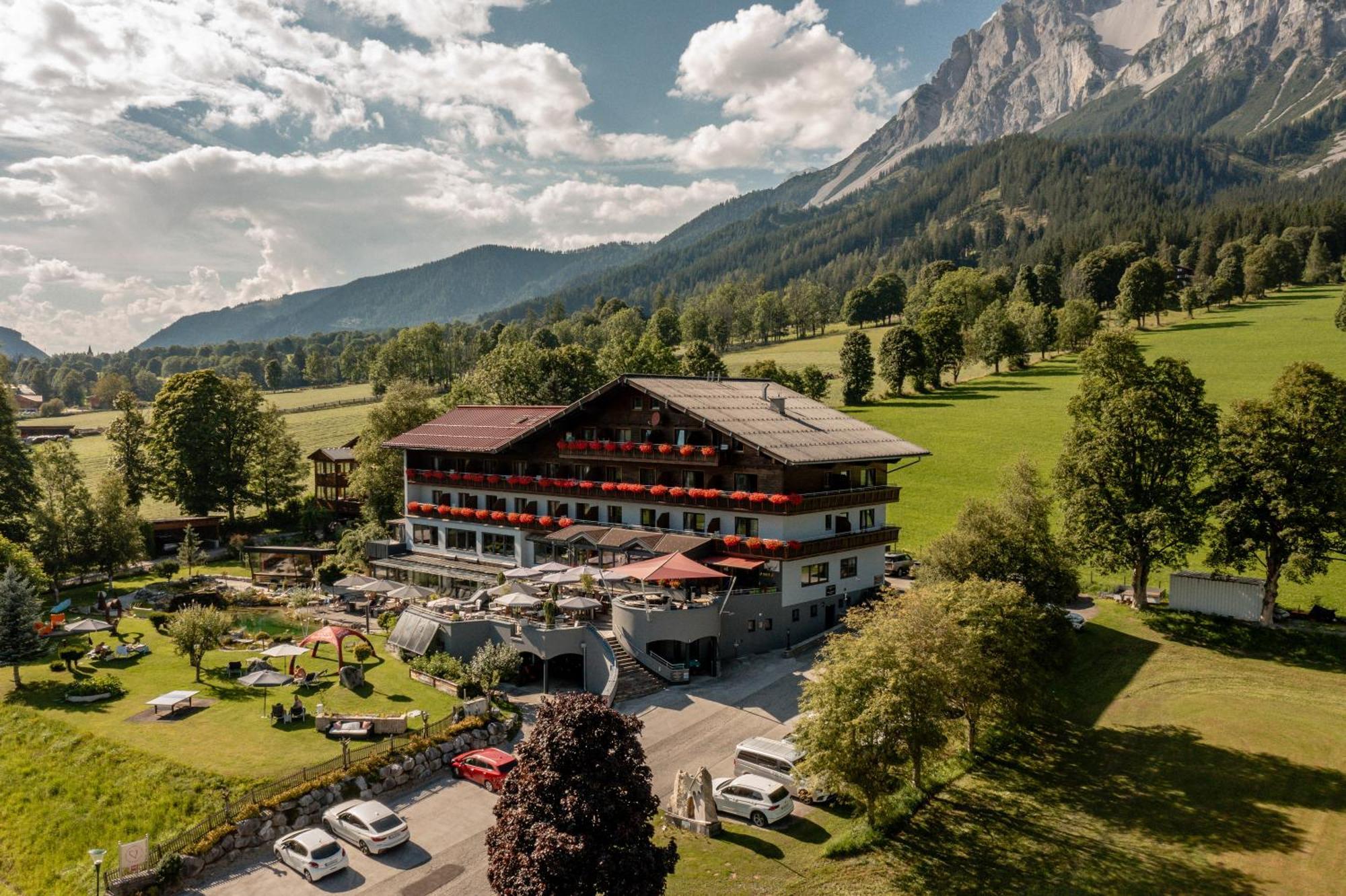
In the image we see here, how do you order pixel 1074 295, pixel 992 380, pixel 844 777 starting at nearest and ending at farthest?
pixel 844 777
pixel 992 380
pixel 1074 295

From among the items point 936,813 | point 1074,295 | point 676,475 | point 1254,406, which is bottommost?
point 936,813

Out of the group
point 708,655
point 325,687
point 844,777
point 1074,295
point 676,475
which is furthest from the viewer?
point 1074,295

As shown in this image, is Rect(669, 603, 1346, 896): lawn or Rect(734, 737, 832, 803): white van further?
Rect(734, 737, 832, 803): white van

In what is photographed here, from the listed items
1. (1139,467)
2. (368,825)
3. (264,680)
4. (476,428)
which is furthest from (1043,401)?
(368,825)

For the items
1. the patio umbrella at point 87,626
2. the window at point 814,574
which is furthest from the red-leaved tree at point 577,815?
the patio umbrella at point 87,626

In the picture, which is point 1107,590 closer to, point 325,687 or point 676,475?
point 676,475

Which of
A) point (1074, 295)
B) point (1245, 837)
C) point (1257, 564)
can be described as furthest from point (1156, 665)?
point (1074, 295)

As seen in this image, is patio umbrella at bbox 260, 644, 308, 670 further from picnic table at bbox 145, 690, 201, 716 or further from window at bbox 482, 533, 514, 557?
window at bbox 482, 533, 514, 557

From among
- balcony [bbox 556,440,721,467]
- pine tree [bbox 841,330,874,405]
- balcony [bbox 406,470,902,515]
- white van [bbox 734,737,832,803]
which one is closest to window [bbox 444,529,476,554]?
balcony [bbox 406,470,902,515]
